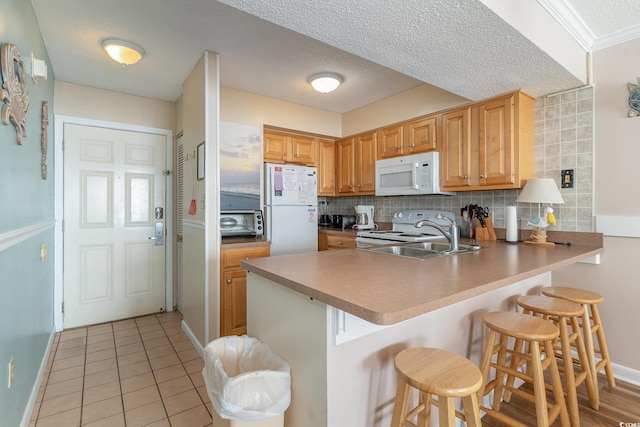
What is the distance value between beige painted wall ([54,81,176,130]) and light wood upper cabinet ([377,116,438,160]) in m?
2.51

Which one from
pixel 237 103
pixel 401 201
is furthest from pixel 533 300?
pixel 237 103

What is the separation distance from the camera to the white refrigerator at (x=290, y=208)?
11.0ft

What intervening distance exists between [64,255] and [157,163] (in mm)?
1308

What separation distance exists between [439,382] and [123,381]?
221 centimetres

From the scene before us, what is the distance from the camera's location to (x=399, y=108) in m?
3.32

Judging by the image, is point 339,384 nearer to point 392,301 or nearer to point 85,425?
point 392,301

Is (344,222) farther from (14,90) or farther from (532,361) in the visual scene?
(14,90)

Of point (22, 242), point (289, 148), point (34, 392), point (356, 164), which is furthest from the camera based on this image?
point (356, 164)

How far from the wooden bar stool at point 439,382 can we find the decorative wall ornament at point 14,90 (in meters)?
1.92

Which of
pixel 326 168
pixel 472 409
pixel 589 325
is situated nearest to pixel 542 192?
pixel 589 325

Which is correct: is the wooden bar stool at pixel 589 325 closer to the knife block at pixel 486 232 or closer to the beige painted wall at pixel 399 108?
the knife block at pixel 486 232

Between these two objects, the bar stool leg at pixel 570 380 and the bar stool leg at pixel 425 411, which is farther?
the bar stool leg at pixel 570 380

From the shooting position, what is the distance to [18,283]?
5.19 feet

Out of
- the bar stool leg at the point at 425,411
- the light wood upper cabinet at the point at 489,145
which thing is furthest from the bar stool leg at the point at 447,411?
the light wood upper cabinet at the point at 489,145
